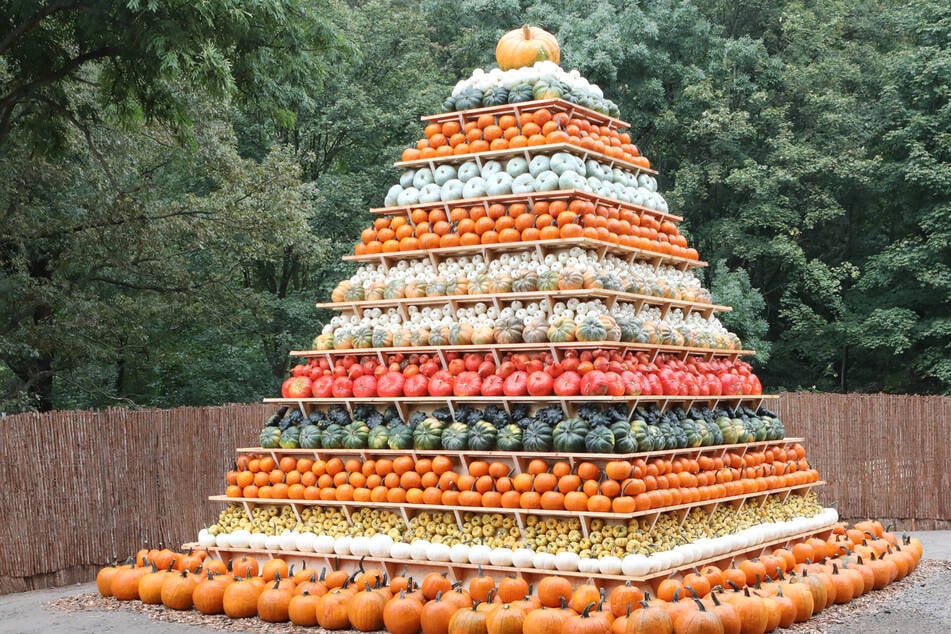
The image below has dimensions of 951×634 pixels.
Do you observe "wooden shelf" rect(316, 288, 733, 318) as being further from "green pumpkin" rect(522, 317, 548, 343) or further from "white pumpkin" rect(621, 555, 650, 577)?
"white pumpkin" rect(621, 555, 650, 577)

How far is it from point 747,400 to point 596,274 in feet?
9.40

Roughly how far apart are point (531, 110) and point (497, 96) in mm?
409

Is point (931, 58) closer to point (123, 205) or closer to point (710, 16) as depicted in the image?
point (710, 16)

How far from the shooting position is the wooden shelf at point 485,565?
9211 millimetres

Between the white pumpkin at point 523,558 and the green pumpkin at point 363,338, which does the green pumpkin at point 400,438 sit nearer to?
the green pumpkin at point 363,338

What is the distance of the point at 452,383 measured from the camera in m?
10.5

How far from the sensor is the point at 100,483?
42.1ft

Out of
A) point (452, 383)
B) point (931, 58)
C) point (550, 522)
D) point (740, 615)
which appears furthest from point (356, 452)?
point (931, 58)

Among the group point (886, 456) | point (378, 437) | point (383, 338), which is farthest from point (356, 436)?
point (886, 456)

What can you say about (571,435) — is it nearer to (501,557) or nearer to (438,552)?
(501,557)

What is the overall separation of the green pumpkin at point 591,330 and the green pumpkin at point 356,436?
2303 mm

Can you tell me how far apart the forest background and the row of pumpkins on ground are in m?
7.35

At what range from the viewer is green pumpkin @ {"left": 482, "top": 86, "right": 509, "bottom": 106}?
11828mm

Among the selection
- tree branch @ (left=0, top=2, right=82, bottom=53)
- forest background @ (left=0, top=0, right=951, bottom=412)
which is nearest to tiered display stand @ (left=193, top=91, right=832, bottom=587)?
tree branch @ (left=0, top=2, right=82, bottom=53)
